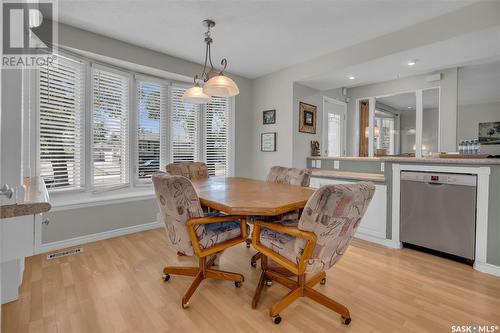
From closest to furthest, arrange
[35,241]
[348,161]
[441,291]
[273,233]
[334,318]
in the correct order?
[35,241], [334,318], [273,233], [441,291], [348,161]

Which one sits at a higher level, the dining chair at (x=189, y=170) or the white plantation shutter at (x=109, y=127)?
the white plantation shutter at (x=109, y=127)

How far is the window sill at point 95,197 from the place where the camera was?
280 centimetres

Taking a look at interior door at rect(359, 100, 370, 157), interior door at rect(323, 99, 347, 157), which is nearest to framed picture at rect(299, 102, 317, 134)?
interior door at rect(323, 99, 347, 157)

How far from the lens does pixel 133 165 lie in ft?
11.4

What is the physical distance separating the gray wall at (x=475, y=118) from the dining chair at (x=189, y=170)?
4053 millimetres

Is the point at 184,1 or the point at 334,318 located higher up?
the point at 184,1

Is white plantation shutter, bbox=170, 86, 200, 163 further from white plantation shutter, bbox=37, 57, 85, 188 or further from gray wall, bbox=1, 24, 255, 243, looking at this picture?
white plantation shutter, bbox=37, 57, 85, 188

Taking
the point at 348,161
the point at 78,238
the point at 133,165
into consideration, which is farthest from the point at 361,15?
the point at 78,238

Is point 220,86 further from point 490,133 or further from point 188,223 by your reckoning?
point 490,133

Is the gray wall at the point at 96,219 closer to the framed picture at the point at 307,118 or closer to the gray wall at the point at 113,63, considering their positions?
the gray wall at the point at 113,63

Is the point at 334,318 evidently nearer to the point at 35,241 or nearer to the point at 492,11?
the point at 35,241

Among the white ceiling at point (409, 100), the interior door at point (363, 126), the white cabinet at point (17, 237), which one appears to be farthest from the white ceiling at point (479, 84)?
the white cabinet at point (17, 237)

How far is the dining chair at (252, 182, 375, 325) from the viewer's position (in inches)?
53.1

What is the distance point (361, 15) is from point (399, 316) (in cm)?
272
